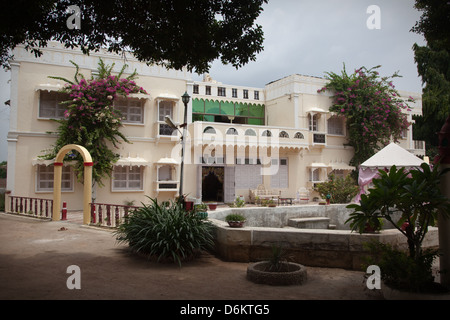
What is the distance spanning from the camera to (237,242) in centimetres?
730

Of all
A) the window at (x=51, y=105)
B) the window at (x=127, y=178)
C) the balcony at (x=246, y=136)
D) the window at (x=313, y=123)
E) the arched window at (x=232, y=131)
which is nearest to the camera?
the window at (x=51, y=105)

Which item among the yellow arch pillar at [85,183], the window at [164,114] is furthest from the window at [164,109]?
the yellow arch pillar at [85,183]

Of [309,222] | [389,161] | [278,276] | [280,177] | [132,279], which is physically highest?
[389,161]

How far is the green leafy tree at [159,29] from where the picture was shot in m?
6.58

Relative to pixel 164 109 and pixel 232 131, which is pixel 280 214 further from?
pixel 164 109

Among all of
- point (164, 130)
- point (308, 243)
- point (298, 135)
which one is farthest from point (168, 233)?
point (298, 135)

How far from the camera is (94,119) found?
52.8 ft

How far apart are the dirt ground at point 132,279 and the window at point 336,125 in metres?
17.5

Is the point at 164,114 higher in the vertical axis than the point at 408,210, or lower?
higher

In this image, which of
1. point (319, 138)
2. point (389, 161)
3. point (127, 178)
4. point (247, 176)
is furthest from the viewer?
point (319, 138)

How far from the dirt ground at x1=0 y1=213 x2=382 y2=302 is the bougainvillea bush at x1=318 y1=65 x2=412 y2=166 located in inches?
686

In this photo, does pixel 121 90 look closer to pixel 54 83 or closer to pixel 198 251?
pixel 54 83

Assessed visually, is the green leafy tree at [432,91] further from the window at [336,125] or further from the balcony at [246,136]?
the balcony at [246,136]

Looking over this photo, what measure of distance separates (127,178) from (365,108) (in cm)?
1498
